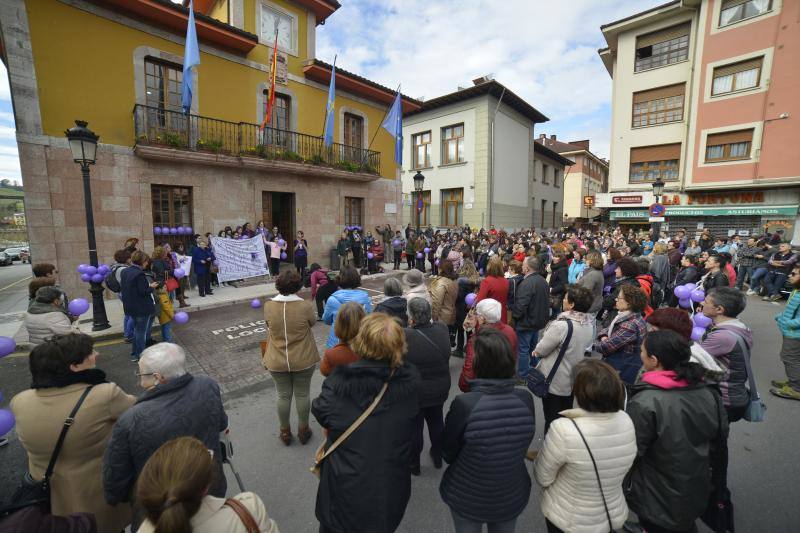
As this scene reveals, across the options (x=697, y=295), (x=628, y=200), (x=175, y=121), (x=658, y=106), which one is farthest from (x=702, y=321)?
(x=658, y=106)

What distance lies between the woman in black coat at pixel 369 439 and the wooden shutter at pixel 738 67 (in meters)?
26.3

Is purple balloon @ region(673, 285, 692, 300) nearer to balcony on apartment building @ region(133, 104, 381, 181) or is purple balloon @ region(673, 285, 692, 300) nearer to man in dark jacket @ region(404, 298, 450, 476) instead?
man in dark jacket @ region(404, 298, 450, 476)

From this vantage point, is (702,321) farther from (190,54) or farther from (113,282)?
(190,54)

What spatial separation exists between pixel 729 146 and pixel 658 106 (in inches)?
174

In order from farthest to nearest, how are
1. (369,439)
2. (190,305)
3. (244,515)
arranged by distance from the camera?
(190,305), (369,439), (244,515)

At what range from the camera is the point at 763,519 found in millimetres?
2787

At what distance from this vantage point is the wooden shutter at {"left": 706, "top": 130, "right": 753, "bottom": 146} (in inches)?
733

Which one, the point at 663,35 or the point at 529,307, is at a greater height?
the point at 663,35

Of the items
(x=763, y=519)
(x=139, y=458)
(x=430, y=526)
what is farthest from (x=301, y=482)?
(x=763, y=519)

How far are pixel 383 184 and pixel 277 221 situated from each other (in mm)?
5451

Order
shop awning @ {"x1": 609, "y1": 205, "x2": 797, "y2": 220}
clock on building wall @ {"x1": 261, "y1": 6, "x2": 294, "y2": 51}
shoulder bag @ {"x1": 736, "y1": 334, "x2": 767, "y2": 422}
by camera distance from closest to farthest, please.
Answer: shoulder bag @ {"x1": 736, "y1": 334, "x2": 767, "y2": 422} < clock on building wall @ {"x1": 261, "y1": 6, "x2": 294, "y2": 51} < shop awning @ {"x1": 609, "y1": 205, "x2": 797, "y2": 220}

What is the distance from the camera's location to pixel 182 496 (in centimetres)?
118

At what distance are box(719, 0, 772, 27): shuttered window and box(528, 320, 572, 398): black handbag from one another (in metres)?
25.2

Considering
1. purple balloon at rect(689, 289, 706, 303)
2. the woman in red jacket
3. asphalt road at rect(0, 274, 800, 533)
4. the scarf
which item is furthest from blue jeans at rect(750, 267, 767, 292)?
the scarf
